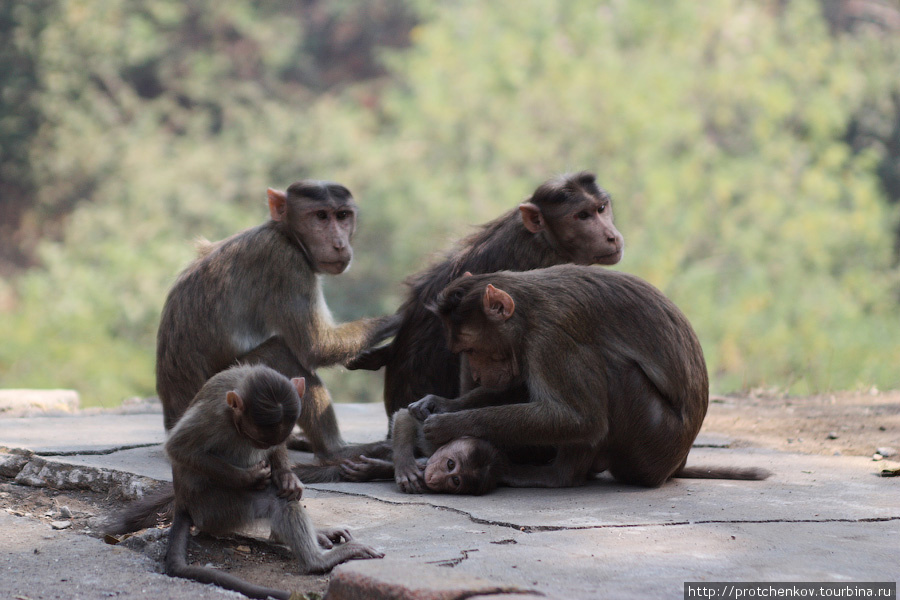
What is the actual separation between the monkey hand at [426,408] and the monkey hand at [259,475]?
1.09m

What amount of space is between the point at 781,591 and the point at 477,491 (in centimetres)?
178

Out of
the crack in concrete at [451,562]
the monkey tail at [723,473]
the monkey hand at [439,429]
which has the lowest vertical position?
the monkey tail at [723,473]

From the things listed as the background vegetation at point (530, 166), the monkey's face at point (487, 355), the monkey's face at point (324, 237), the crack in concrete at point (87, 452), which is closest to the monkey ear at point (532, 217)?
the monkey's face at point (324, 237)

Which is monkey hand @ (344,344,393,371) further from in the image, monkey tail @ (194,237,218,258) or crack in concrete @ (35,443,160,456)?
crack in concrete @ (35,443,160,456)

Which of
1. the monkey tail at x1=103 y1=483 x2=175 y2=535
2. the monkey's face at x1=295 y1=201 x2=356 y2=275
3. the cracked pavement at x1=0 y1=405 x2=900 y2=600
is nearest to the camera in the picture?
the cracked pavement at x1=0 y1=405 x2=900 y2=600

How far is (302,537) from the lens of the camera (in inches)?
131

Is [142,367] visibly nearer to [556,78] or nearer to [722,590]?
[556,78]

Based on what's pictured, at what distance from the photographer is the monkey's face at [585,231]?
17.6ft

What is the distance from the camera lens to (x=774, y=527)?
3.53 meters

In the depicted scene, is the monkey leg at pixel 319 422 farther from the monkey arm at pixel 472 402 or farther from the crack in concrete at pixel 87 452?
the crack in concrete at pixel 87 452

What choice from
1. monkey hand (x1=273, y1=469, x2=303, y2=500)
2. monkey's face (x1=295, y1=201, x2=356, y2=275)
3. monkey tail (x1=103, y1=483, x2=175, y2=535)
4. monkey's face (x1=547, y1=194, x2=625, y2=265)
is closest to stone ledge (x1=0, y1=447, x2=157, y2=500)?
monkey tail (x1=103, y1=483, x2=175, y2=535)

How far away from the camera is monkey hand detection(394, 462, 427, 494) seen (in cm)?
436

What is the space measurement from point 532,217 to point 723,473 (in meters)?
1.71

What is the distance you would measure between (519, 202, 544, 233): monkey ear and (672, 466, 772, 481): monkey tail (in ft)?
5.05
